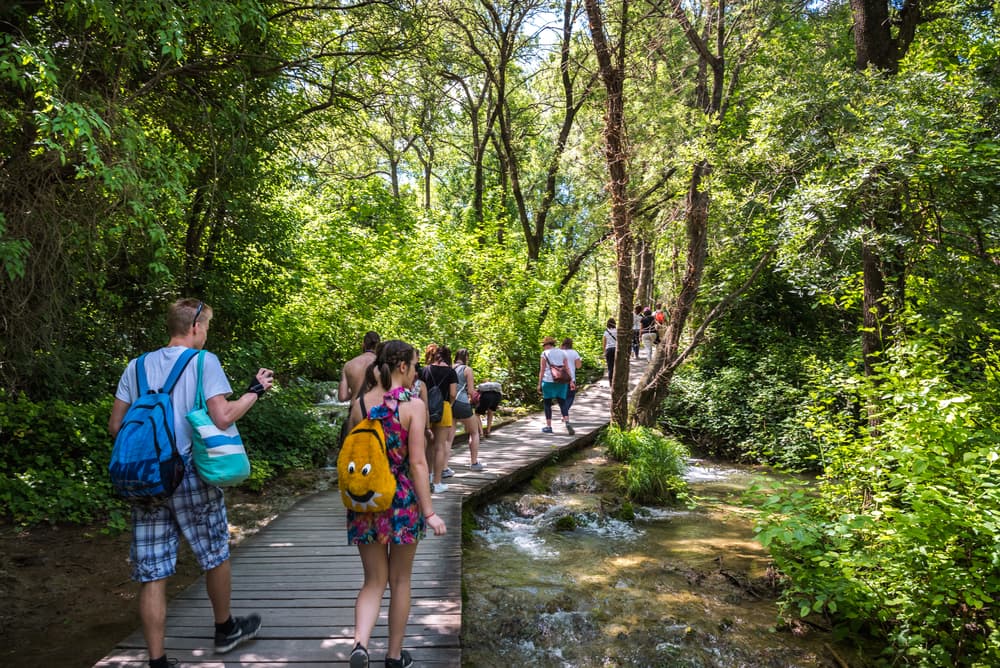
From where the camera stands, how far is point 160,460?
3293 millimetres

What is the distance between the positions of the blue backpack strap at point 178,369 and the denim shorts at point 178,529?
47 centimetres

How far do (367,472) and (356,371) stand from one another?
3.37 meters

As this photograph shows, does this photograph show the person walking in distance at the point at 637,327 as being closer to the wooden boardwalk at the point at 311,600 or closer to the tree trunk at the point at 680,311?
the tree trunk at the point at 680,311

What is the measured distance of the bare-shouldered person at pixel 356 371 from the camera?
659cm

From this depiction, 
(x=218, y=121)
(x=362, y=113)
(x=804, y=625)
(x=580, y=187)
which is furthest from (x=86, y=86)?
(x=580, y=187)

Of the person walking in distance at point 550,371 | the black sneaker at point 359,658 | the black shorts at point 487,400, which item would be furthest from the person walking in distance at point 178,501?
the person walking in distance at point 550,371

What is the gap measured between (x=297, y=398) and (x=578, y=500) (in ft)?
17.6

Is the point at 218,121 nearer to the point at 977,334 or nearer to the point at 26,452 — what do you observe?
the point at 26,452

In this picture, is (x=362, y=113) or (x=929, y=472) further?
(x=362, y=113)

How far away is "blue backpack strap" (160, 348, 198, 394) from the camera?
3.46 meters

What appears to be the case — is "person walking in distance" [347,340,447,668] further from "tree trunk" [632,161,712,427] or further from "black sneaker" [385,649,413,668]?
"tree trunk" [632,161,712,427]

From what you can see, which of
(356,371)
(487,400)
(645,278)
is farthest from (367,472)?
(645,278)

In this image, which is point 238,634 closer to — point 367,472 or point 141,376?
point 367,472

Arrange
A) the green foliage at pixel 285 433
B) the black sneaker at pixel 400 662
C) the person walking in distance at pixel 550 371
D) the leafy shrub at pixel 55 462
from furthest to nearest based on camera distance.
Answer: the person walking in distance at pixel 550 371 → the green foliage at pixel 285 433 → the leafy shrub at pixel 55 462 → the black sneaker at pixel 400 662
